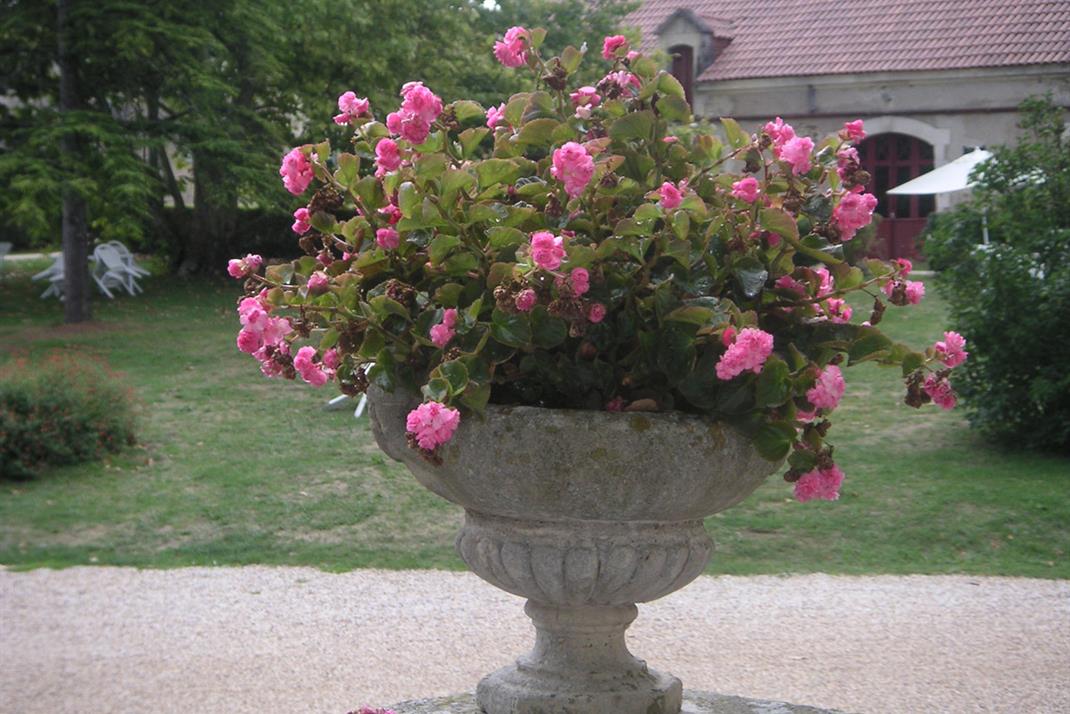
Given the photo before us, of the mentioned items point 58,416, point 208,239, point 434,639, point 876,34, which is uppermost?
point 876,34

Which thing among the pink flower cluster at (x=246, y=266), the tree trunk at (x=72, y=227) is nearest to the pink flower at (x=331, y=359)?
the pink flower cluster at (x=246, y=266)

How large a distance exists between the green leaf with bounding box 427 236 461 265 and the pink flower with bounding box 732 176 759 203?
0.68 metres

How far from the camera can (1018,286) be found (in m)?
9.75

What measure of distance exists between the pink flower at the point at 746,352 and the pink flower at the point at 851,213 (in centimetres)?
49

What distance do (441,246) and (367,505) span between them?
5.96m

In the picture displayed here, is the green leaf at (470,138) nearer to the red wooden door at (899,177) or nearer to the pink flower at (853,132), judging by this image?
the pink flower at (853,132)

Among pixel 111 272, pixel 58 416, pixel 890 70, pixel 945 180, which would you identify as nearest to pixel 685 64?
pixel 890 70

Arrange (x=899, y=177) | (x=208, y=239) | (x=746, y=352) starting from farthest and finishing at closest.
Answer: (x=899, y=177), (x=208, y=239), (x=746, y=352)

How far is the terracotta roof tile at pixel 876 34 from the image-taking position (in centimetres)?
2536

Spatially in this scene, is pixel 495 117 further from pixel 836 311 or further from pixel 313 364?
pixel 836 311

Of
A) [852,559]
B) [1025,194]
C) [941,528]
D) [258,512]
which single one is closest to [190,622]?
[258,512]

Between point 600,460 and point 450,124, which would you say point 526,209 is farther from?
point 600,460

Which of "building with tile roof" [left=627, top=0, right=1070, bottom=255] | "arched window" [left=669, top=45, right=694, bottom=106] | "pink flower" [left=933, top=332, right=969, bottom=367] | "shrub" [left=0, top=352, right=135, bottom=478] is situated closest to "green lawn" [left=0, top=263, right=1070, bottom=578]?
"shrub" [left=0, top=352, right=135, bottom=478]

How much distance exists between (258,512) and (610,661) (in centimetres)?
545
